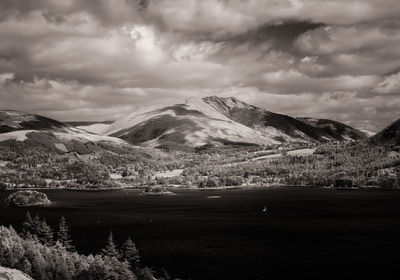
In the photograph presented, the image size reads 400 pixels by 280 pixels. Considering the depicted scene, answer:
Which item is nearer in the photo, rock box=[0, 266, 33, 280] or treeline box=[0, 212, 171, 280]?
rock box=[0, 266, 33, 280]

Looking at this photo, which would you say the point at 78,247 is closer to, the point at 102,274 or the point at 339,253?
the point at 102,274

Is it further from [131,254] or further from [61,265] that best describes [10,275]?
[131,254]

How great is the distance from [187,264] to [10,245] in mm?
55581

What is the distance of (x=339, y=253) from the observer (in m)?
177

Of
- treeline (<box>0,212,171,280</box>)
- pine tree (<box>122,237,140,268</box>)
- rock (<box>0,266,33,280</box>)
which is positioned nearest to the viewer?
rock (<box>0,266,33,280</box>)

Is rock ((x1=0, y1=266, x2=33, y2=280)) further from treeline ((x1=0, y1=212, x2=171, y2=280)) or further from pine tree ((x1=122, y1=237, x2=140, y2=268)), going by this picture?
pine tree ((x1=122, y1=237, x2=140, y2=268))

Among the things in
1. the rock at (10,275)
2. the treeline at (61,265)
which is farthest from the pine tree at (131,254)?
the rock at (10,275)

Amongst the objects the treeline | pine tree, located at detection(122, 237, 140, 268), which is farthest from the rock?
pine tree, located at detection(122, 237, 140, 268)

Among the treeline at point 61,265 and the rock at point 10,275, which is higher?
the rock at point 10,275

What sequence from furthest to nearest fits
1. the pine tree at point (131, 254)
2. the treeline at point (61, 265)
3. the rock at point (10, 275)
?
the pine tree at point (131, 254)
the treeline at point (61, 265)
the rock at point (10, 275)

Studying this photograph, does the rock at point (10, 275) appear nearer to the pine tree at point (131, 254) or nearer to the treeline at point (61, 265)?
the treeline at point (61, 265)

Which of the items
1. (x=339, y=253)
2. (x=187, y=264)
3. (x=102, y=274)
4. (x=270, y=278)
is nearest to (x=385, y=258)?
(x=339, y=253)

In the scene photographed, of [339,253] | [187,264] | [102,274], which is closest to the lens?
[102,274]

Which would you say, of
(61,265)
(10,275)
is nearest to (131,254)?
(61,265)
